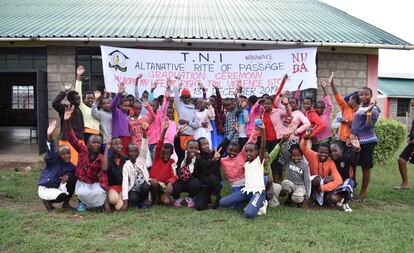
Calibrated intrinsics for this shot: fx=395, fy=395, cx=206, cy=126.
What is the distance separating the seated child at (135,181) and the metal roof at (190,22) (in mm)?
3677

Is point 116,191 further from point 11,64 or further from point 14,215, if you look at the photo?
point 11,64

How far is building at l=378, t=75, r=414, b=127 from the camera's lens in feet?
69.3

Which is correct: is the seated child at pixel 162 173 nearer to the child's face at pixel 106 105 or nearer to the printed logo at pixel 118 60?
the child's face at pixel 106 105

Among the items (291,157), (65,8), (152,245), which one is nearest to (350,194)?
(291,157)

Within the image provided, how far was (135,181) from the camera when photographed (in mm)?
4664

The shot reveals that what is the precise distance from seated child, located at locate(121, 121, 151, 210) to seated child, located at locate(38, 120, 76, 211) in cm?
62

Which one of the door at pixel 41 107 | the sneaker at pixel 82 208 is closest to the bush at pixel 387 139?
the sneaker at pixel 82 208

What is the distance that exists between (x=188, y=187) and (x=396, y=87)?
2106cm

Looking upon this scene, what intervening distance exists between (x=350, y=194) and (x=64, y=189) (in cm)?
334

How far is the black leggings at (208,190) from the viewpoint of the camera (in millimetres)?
4607

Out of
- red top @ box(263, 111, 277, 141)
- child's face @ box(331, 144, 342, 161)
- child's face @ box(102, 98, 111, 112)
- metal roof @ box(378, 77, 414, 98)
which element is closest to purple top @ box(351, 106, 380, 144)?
child's face @ box(331, 144, 342, 161)

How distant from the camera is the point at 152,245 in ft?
11.3

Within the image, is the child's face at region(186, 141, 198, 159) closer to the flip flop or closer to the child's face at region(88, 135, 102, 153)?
the child's face at region(88, 135, 102, 153)

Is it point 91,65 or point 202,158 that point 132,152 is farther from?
point 91,65
